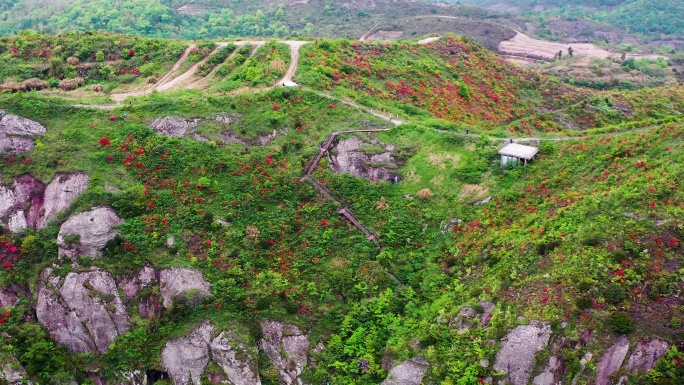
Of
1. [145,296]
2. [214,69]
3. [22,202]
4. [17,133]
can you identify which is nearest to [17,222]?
[22,202]

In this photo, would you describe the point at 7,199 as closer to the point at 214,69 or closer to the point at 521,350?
the point at 214,69

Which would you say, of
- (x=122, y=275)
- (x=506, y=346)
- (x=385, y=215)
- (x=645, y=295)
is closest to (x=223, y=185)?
(x=122, y=275)

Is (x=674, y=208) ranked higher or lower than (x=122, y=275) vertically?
higher

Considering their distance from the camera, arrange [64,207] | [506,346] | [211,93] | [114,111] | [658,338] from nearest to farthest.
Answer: [658,338], [506,346], [64,207], [114,111], [211,93]

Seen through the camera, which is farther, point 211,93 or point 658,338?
point 211,93

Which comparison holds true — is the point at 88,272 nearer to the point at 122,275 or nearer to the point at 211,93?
the point at 122,275

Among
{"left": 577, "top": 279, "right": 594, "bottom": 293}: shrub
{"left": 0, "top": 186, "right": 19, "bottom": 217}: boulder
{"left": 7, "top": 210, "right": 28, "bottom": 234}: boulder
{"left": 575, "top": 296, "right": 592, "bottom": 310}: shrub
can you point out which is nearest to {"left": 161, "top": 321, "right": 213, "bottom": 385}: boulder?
{"left": 7, "top": 210, "right": 28, "bottom": 234}: boulder

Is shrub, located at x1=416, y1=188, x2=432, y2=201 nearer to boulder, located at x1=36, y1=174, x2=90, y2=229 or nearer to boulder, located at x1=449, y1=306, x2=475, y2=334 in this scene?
boulder, located at x1=449, y1=306, x2=475, y2=334
